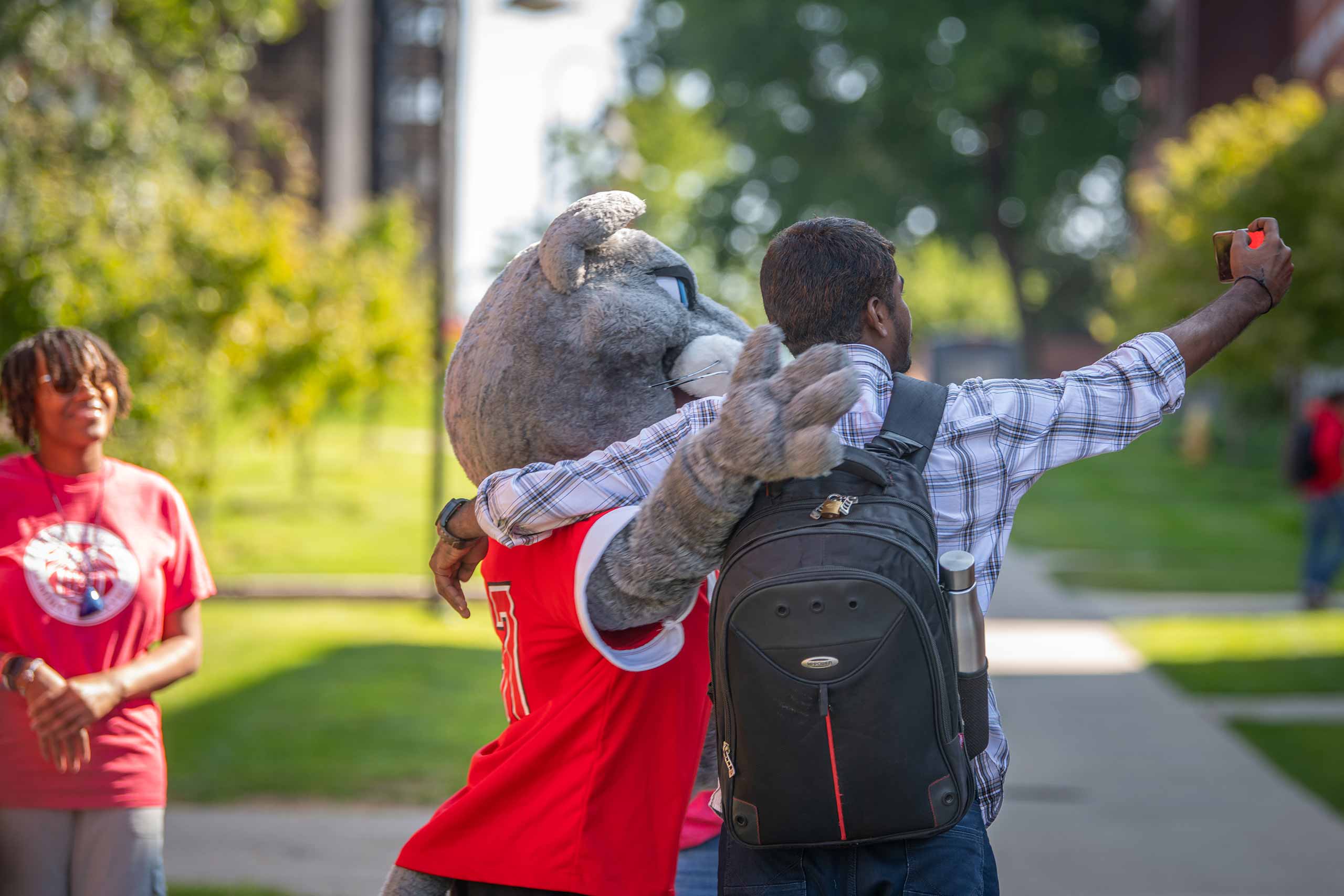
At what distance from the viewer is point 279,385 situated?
14.4 metres

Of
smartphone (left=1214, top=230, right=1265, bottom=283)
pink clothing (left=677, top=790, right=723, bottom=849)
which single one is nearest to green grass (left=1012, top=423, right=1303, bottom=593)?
pink clothing (left=677, top=790, right=723, bottom=849)

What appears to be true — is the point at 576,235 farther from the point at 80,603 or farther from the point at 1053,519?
the point at 1053,519

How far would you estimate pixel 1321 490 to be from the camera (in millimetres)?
10898

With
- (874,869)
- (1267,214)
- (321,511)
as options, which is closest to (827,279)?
(874,869)

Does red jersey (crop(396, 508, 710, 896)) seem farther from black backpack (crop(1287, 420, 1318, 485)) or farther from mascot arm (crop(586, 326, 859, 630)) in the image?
black backpack (crop(1287, 420, 1318, 485))

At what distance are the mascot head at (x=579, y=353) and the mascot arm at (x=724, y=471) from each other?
41 cm

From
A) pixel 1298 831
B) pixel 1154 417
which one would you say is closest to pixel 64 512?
pixel 1154 417

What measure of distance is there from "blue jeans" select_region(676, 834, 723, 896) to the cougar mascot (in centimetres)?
47

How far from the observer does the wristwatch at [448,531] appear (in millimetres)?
2340

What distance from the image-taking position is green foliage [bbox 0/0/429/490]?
6672mm

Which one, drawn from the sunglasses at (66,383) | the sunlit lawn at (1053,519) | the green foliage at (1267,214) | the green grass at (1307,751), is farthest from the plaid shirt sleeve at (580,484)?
the green foliage at (1267,214)

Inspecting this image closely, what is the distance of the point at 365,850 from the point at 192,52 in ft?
19.3

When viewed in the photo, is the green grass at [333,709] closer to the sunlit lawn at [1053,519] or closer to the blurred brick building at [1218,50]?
the sunlit lawn at [1053,519]

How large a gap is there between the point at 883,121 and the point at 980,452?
29.0 meters
